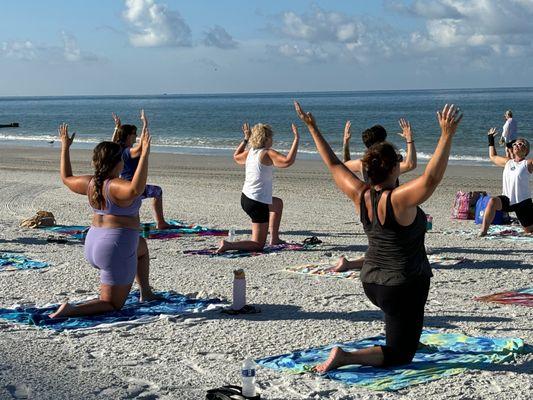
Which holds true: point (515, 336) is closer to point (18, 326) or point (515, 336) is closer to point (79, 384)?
point (79, 384)

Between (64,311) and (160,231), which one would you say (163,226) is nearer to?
(160,231)

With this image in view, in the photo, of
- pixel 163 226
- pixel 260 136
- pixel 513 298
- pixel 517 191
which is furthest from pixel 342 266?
pixel 163 226

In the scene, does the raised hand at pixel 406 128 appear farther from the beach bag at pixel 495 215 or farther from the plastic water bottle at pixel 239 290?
the beach bag at pixel 495 215

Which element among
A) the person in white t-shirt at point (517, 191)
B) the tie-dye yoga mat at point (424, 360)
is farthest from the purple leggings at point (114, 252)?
the person in white t-shirt at point (517, 191)

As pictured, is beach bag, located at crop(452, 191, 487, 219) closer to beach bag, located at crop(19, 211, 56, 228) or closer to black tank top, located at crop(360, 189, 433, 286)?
beach bag, located at crop(19, 211, 56, 228)

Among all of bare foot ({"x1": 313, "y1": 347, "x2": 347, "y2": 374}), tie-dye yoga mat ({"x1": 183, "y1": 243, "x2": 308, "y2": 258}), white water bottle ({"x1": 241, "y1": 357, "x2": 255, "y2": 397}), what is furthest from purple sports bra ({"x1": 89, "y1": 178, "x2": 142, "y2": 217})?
tie-dye yoga mat ({"x1": 183, "y1": 243, "x2": 308, "y2": 258})

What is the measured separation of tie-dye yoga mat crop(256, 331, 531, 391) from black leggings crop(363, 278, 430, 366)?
14cm

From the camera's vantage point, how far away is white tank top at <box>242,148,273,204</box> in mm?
10953

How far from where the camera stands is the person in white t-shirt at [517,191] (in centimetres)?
1216

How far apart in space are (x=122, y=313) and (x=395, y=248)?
298 cm

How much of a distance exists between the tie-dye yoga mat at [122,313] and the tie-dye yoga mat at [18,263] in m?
2.13

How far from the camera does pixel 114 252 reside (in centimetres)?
745

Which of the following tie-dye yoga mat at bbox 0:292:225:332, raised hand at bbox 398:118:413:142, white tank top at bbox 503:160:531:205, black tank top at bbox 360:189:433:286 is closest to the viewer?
black tank top at bbox 360:189:433:286

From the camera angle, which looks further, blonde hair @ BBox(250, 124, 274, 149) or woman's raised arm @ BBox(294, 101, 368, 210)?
blonde hair @ BBox(250, 124, 274, 149)
